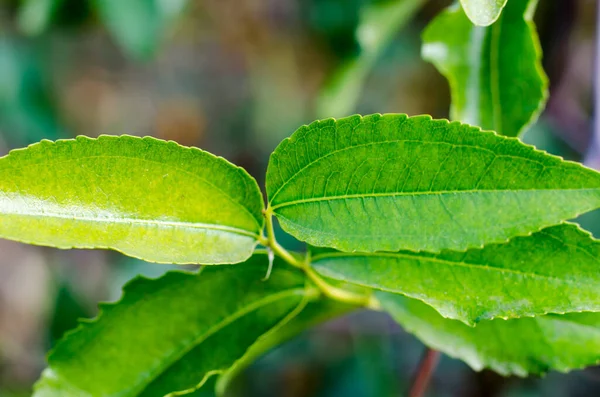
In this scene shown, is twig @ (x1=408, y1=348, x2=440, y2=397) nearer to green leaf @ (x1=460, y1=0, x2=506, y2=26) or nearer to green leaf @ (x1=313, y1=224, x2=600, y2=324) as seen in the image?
green leaf @ (x1=313, y1=224, x2=600, y2=324)

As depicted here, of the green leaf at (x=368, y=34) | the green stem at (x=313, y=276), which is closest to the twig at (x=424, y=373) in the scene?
the green stem at (x=313, y=276)

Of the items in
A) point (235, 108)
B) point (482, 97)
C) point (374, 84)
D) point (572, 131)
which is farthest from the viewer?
point (235, 108)

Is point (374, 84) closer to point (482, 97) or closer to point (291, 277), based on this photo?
point (482, 97)

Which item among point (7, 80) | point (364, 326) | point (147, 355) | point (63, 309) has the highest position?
point (7, 80)

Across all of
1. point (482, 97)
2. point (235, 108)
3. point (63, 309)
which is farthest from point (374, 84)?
point (482, 97)

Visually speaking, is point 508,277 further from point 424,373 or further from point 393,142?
point 424,373

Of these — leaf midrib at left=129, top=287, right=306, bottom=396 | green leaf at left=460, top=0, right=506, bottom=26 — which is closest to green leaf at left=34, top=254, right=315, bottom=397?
leaf midrib at left=129, top=287, right=306, bottom=396

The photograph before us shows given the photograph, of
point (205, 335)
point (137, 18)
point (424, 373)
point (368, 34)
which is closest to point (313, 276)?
point (205, 335)
